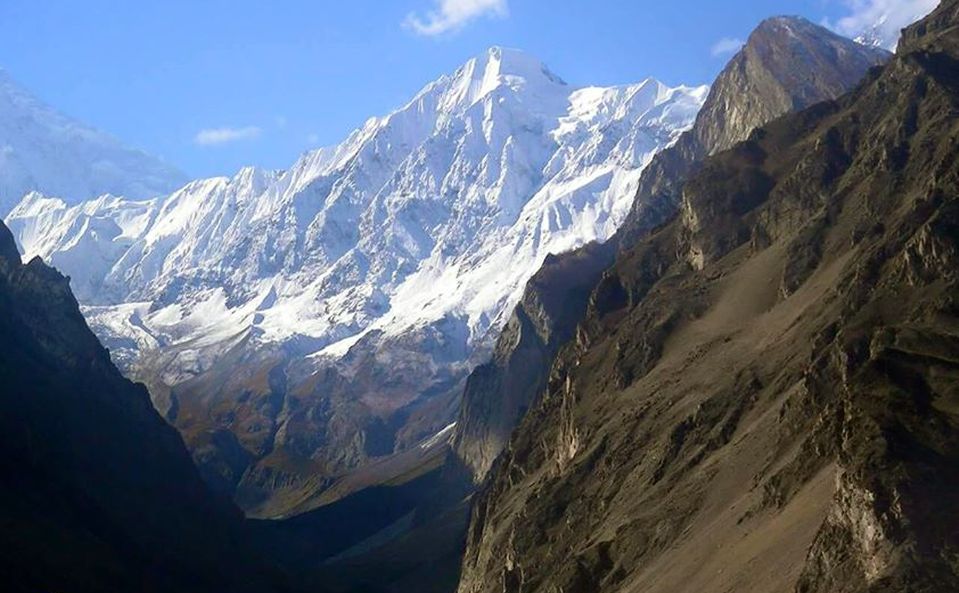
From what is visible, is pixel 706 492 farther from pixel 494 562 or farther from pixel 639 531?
pixel 494 562

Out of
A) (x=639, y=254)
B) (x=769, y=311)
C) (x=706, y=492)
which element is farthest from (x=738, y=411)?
(x=639, y=254)

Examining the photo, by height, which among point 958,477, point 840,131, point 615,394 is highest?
point 840,131

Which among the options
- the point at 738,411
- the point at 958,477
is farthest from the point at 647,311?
the point at 958,477

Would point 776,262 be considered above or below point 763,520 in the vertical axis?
above

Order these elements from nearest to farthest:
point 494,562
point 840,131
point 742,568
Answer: point 742,568 → point 494,562 → point 840,131

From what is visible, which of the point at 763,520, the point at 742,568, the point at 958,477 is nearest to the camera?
the point at 958,477

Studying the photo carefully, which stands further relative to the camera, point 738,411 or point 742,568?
point 738,411
